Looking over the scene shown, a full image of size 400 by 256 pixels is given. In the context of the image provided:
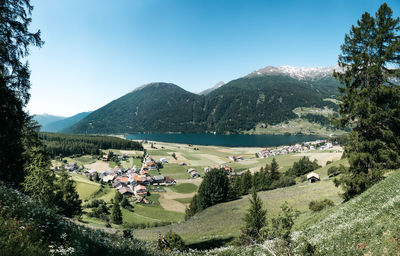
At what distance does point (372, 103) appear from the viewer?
61.5 feet

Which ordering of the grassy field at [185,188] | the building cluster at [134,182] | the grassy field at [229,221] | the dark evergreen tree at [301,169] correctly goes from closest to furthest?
the grassy field at [229,221]
the dark evergreen tree at [301,169]
the building cluster at [134,182]
the grassy field at [185,188]

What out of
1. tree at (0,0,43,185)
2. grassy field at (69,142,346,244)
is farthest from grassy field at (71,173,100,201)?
tree at (0,0,43,185)

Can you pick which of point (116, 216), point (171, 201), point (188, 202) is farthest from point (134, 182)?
point (116, 216)

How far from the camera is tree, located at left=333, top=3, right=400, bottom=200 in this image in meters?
18.3

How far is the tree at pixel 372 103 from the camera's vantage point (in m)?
18.3

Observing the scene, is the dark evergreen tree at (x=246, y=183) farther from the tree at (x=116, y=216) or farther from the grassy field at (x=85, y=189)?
the grassy field at (x=85, y=189)

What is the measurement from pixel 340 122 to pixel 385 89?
Answer: 4511 millimetres

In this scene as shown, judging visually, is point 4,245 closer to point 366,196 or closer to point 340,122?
point 366,196

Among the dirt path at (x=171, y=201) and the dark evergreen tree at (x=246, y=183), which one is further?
the dirt path at (x=171, y=201)

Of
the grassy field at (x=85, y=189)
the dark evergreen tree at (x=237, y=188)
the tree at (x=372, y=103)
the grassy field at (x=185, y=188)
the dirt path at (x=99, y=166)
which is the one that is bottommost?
the grassy field at (x=185, y=188)

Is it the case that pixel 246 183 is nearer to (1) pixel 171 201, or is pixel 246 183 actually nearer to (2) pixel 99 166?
(1) pixel 171 201

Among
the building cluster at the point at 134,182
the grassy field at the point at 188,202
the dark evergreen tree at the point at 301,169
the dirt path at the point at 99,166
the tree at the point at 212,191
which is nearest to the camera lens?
the grassy field at the point at 188,202

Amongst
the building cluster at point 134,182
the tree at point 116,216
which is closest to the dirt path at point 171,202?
the building cluster at point 134,182

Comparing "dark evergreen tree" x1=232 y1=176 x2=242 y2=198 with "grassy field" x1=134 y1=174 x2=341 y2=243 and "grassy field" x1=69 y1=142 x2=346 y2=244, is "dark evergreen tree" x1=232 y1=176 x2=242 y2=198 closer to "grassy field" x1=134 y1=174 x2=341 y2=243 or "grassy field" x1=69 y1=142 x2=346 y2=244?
"grassy field" x1=69 y1=142 x2=346 y2=244
